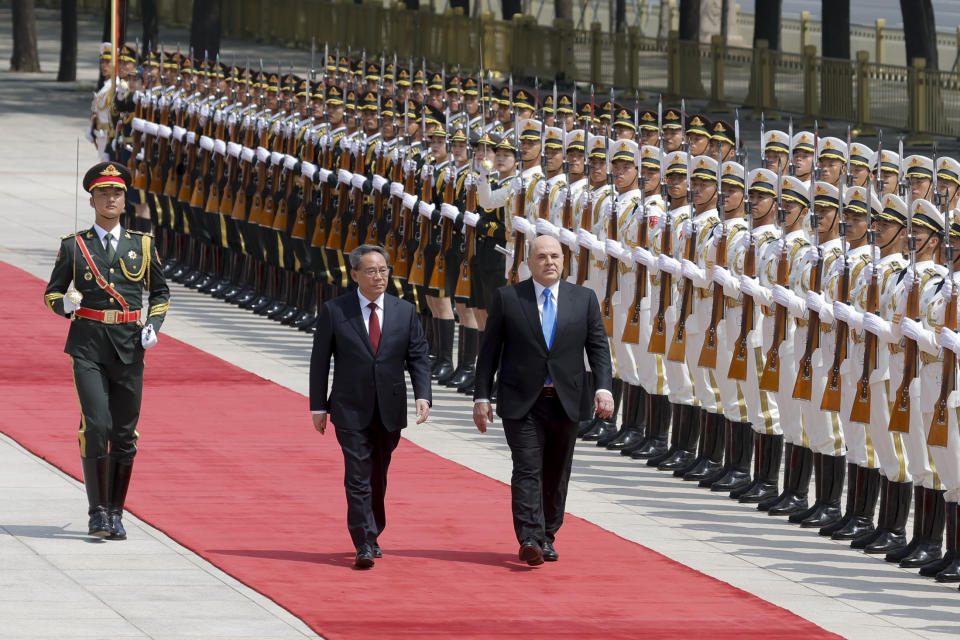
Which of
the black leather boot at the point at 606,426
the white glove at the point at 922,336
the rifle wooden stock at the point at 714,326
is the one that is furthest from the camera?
the black leather boot at the point at 606,426

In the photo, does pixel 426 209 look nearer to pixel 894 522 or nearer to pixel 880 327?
pixel 880 327

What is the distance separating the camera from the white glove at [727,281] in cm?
1272

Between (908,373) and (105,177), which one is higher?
(105,177)

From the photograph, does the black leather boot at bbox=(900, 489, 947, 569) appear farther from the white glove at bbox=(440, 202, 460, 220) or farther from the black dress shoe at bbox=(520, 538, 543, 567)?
the white glove at bbox=(440, 202, 460, 220)

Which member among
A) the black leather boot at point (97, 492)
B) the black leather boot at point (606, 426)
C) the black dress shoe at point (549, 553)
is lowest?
the black leather boot at point (606, 426)

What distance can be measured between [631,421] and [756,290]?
1925 millimetres

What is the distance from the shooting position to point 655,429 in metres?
13.8

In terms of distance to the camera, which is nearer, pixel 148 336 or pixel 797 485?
pixel 148 336

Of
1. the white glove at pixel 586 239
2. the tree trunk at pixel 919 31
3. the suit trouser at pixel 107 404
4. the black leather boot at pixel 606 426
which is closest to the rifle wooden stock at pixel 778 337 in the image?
the white glove at pixel 586 239

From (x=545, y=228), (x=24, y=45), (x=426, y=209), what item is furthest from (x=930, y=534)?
(x=24, y=45)

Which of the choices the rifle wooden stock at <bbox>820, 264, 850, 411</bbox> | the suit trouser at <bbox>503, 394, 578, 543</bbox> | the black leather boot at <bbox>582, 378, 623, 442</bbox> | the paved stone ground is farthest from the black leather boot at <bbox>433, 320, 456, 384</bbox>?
the suit trouser at <bbox>503, 394, 578, 543</bbox>

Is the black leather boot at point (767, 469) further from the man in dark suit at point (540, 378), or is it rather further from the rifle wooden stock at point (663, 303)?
the man in dark suit at point (540, 378)

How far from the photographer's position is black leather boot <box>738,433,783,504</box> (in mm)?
12539

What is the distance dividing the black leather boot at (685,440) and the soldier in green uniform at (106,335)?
12.2 ft
